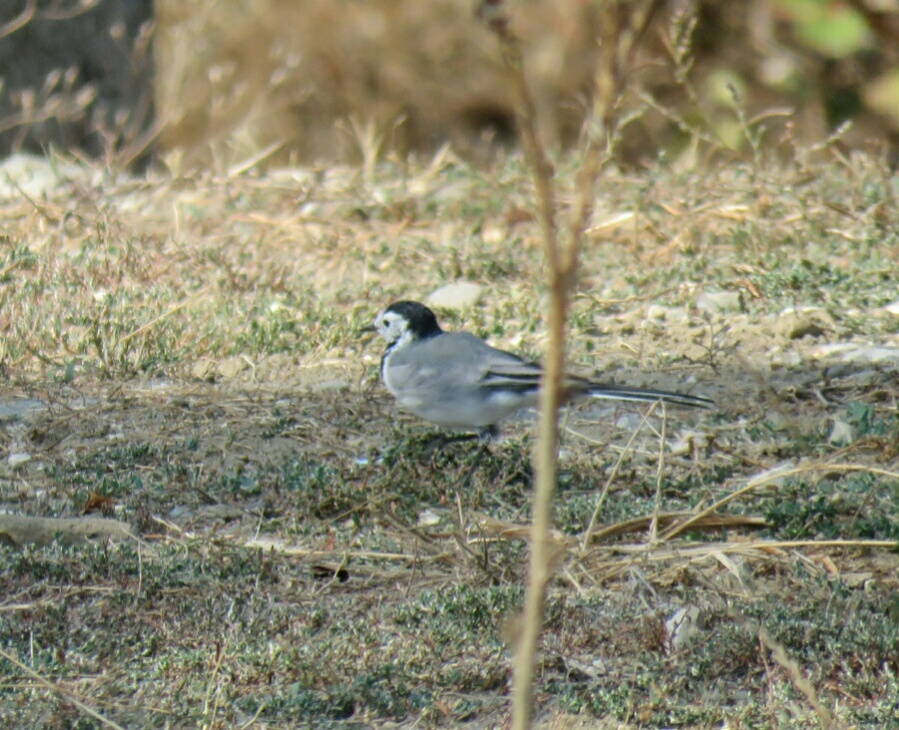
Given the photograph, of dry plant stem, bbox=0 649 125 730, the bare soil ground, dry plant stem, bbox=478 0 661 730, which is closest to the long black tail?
the bare soil ground

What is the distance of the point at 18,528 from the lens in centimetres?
377

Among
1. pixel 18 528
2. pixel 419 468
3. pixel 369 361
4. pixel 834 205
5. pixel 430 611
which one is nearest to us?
pixel 430 611

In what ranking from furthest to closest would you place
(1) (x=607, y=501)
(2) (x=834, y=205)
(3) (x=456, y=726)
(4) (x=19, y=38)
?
(4) (x=19, y=38)
(2) (x=834, y=205)
(1) (x=607, y=501)
(3) (x=456, y=726)

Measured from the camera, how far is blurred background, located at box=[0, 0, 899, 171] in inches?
372

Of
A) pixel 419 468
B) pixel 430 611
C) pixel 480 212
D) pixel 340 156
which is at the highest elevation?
pixel 430 611

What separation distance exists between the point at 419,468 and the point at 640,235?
2679 millimetres

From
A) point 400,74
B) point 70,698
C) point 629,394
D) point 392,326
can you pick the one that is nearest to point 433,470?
point 629,394

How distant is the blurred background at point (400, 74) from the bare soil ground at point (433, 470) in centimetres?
232

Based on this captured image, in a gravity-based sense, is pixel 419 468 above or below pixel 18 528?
below

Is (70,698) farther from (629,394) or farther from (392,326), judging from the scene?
(392,326)

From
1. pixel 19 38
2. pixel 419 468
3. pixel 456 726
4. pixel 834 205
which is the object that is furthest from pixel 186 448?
pixel 19 38

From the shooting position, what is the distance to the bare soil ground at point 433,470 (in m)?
3.03

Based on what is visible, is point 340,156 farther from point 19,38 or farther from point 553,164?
point 553,164

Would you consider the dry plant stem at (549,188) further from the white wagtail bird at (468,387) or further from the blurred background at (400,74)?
the blurred background at (400,74)
